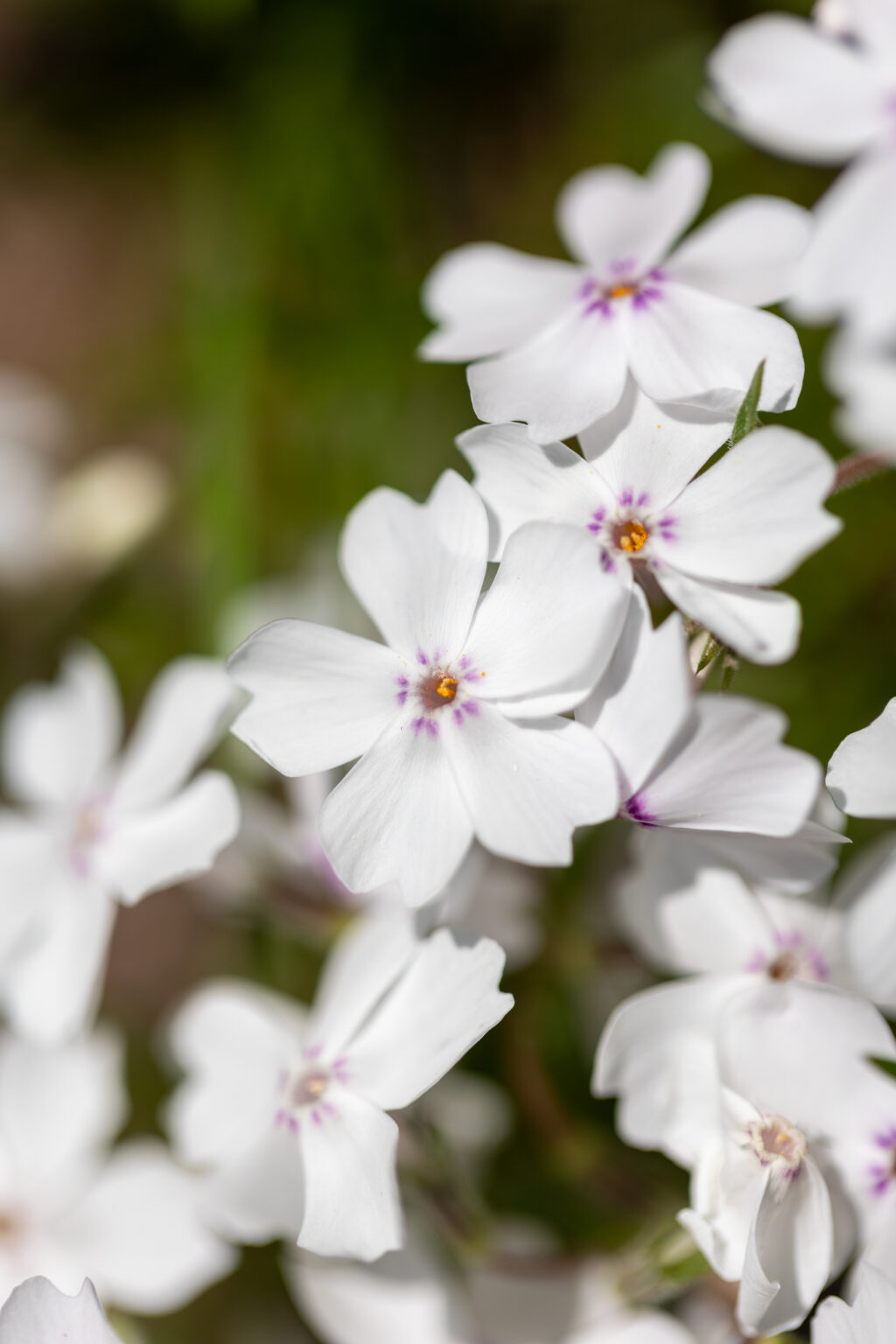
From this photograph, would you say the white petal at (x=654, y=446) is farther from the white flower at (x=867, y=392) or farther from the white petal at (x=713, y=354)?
the white flower at (x=867, y=392)

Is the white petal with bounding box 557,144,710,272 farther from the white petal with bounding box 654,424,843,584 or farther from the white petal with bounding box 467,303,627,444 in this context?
the white petal with bounding box 654,424,843,584

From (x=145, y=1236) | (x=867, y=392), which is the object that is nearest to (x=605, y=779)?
(x=867, y=392)

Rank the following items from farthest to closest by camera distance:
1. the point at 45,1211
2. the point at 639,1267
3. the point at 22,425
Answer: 1. the point at 22,425
2. the point at 45,1211
3. the point at 639,1267

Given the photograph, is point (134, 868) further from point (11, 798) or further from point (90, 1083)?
point (11, 798)

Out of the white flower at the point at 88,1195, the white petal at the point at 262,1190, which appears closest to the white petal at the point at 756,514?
the white petal at the point at 262,1190

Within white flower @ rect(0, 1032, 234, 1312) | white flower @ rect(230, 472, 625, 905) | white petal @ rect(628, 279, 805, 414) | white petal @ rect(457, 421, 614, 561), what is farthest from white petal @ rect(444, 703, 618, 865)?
white flower @ rect(0, 1032, 234, 1312)

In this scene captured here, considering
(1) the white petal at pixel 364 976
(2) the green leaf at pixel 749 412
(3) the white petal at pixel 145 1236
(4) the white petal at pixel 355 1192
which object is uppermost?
(2) the green leaf at pixel 749 412

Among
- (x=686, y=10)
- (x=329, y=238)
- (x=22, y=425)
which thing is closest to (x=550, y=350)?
(x=329, y=238)
